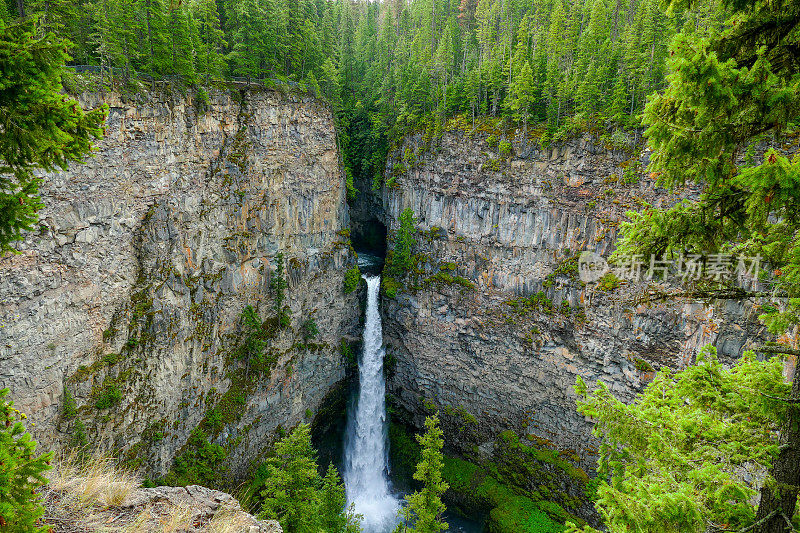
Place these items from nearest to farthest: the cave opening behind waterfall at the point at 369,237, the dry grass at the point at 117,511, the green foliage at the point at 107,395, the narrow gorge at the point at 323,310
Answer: the dry grass at the point at 117,511 → the narrow gorge at the point at 323,310 → the green foliage at the point at 107,395 → the cave opening behind waterfall at the point at 369,237

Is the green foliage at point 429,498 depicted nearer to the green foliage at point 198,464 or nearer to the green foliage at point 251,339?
the green foliage at point 198,464

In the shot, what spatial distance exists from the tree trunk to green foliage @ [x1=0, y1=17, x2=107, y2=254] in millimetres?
8946

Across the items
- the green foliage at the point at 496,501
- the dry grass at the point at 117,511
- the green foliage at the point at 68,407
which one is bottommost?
the green foliage at the point at 496,501

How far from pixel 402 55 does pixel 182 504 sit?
50.5 meters

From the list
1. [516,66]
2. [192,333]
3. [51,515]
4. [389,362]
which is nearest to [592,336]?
[389,362]

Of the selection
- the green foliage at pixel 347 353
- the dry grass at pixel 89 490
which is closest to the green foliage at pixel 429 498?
the green foliage at pixel 347 353

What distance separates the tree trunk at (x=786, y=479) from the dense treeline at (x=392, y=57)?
24.9 meters

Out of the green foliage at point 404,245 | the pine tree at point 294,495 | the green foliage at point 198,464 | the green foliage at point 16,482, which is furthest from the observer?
the green foliage at point 404,245

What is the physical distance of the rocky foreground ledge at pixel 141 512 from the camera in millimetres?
8211

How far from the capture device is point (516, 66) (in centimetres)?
3684

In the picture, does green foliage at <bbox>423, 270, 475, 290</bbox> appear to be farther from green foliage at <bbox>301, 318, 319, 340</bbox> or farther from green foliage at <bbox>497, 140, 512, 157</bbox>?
green foliage at <bbox>497, 140, 512, 157</bbox>

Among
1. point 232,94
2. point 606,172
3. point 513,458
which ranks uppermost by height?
point 232,94

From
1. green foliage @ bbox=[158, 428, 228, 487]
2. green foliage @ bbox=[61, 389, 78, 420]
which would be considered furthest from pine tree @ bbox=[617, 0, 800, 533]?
green foliage @ bbox=[158, 428, 228, 487]

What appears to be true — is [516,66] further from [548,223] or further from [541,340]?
[541,340]
